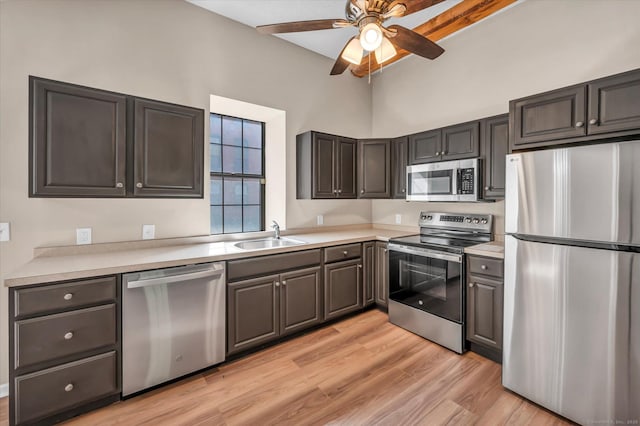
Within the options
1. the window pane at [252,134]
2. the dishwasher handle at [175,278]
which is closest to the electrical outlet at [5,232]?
the dishwasher handle at [175,278]

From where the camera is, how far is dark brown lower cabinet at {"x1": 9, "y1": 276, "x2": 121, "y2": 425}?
1548 millimetres

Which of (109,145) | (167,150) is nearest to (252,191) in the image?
(167,150)

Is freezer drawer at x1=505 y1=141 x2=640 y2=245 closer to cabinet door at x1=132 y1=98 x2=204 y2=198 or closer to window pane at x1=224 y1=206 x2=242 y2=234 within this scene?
cabinet door at x1=132 y1=98 x2=204 y2=198

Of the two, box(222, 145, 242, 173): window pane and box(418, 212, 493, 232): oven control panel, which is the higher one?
box(222, 145, 242, 173): window pane

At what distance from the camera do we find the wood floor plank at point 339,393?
177 cm

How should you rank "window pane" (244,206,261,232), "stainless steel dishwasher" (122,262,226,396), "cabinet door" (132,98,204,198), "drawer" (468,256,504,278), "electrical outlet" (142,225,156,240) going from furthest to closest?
"window pane" (244,206,261,232)
"electrical outlet" (142,225,156,240)
"drawer" (468,256,504,278)
"cabinet door" (132,98,204,198)
"stainless steel dishwasher" (122,262,226,396)

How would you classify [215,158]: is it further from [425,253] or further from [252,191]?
[425,253]

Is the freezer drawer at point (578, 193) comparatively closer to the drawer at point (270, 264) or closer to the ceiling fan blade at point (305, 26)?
the ceiling fan blade at point (305, 26)

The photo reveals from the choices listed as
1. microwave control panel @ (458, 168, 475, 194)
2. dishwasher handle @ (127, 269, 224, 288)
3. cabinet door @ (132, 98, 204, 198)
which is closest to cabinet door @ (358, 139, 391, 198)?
microwave control panel @ (458, 168, 475, 194)

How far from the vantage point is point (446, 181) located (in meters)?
2.87

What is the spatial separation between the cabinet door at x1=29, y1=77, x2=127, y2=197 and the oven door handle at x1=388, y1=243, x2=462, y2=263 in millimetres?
2457

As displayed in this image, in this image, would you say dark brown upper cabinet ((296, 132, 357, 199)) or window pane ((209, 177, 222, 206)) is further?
dark brown upper cabinet ((296, 132, 357, 199))

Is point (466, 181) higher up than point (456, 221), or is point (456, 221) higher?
point (466, 181)

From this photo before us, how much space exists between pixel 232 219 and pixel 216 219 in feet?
0.62
